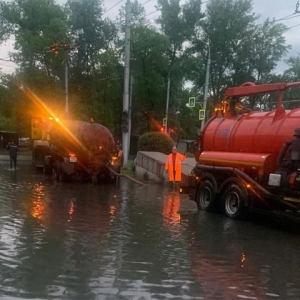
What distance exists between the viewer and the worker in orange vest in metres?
21.9

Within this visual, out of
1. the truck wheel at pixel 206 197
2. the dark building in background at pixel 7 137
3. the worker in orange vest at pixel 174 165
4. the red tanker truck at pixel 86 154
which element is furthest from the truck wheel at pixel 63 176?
the dark building in background at pixel 7 137

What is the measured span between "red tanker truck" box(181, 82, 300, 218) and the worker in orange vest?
5.52 meters

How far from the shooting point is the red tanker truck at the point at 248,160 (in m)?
12.5

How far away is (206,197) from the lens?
15.5 meters

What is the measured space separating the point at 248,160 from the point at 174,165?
8.68 m

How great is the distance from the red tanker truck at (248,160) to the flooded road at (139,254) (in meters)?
0.51

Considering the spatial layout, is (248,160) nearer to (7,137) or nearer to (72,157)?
(72,157)

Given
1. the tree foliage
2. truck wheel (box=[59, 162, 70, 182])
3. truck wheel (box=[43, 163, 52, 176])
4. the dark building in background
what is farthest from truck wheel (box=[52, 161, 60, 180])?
the dark building in background

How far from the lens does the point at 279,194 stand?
12680mm

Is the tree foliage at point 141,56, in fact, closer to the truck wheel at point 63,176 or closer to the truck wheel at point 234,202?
the truck wheel at point 63,176

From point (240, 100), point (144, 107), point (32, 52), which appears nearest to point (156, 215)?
point (240, 100)

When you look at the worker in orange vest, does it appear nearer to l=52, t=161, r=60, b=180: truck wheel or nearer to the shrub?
l=52, t=161, r=60, b=180: truck wheel

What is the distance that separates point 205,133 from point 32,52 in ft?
124

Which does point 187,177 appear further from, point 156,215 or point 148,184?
point 148,184
